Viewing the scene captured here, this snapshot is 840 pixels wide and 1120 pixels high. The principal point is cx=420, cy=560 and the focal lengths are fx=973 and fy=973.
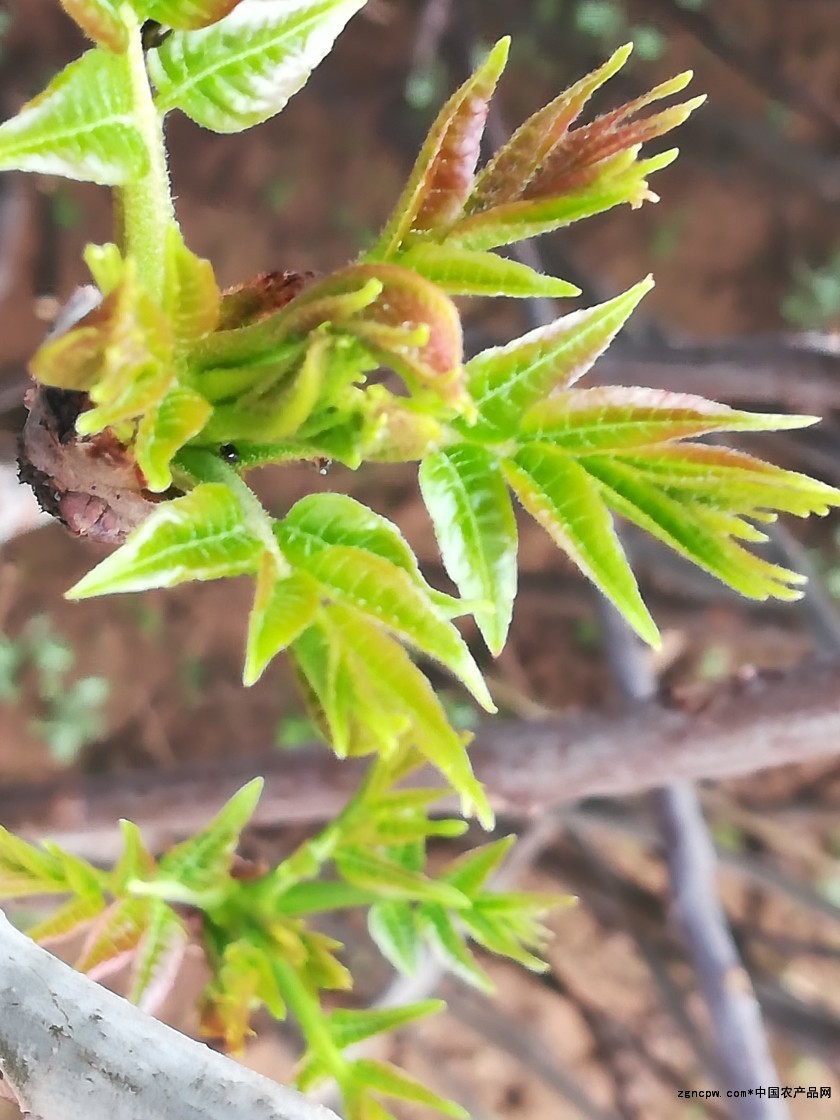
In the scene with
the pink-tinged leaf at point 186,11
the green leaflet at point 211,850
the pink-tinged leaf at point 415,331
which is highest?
the pink-tinged leaf at point 186,11

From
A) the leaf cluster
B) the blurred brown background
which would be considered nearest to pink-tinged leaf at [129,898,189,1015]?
Answer: the leaf cluster

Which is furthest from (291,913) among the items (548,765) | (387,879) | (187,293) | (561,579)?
(561,579)

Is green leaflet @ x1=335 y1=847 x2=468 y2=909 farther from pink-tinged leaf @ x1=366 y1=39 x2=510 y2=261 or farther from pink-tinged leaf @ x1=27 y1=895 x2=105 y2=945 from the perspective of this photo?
pink-tinged leaf @ x1=366 y1=39 x2=510 y2=261

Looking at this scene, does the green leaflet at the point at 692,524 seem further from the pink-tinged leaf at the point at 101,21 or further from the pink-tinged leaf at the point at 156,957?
the pink-tinged leaf at the point at 156,957

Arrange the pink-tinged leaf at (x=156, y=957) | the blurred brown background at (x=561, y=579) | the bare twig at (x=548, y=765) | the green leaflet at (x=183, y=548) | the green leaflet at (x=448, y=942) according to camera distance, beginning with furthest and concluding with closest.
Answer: the blurred brown background at (x=561, y=579) < the bare twig at (x=548, y=765) < the green leaflet at (x=448, y=942) < the pink-tinged leaf at (x=156, y=957) < the green leaflet at (x=183, y=548)

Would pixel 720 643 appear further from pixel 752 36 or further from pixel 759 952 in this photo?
pixel 752 36

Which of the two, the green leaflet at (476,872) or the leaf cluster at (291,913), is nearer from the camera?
the leaf cluster at (291,913)

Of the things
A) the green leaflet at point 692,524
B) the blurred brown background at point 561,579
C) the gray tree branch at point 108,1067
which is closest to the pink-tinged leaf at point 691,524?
the green leaflet at point 692,524

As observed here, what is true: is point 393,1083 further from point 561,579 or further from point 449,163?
point 561,579
